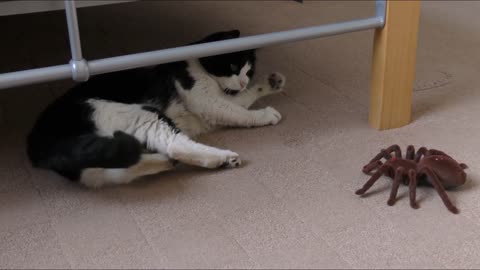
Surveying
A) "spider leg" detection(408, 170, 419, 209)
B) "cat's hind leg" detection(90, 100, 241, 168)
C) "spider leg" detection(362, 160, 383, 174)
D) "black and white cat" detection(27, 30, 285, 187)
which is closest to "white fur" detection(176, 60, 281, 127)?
"black and white cat" detection(27, 30, 285, 187)

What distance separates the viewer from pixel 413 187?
1.11 meters

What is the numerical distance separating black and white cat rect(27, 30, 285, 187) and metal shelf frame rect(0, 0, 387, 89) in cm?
13

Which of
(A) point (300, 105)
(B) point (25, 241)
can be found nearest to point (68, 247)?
(B) point (25, 241)

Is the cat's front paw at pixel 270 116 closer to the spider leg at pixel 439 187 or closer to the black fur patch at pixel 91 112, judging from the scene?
the black fur patch at pixel 91 112

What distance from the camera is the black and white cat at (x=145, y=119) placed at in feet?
3.68

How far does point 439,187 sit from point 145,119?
60cm

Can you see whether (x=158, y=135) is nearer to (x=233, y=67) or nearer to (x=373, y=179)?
(x=233, y=67)

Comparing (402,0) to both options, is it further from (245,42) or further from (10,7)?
(10,7)

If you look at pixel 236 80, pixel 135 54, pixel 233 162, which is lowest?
pixel 233 162

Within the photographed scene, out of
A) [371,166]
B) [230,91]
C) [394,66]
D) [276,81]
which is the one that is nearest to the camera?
[371,166]

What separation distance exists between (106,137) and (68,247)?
0.70ft

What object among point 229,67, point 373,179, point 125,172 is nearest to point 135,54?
point 125,172

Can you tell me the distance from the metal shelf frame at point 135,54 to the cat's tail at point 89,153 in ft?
0.40

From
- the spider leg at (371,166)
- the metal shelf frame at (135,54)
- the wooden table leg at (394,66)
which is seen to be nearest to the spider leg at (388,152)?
the spider leg at (371,166)
